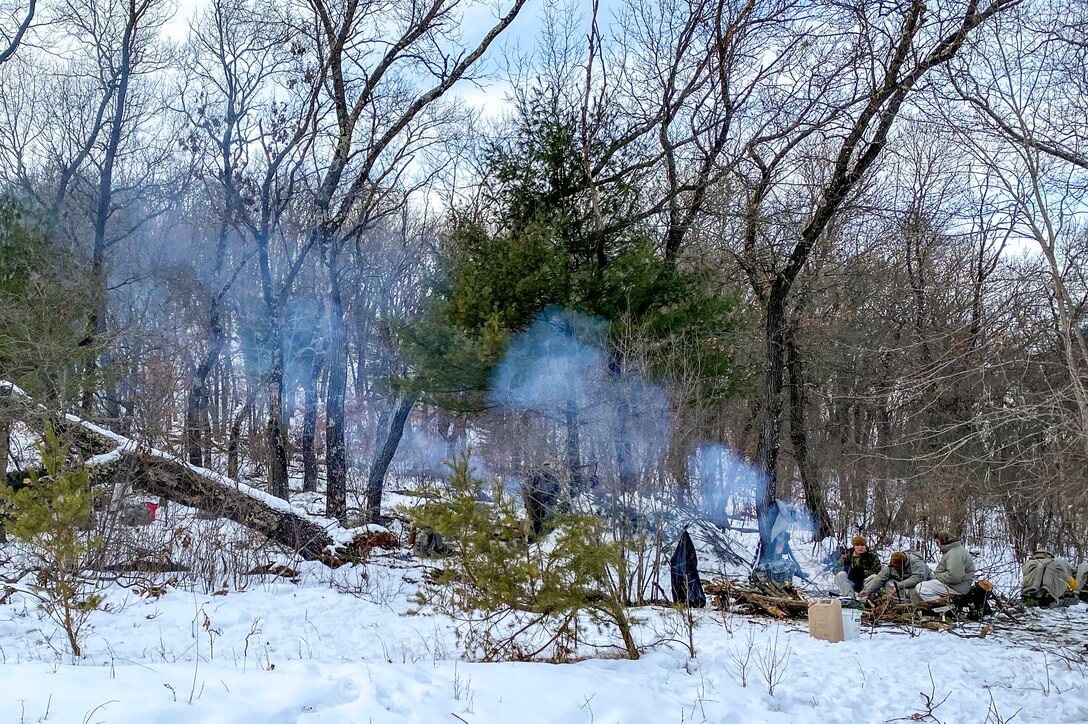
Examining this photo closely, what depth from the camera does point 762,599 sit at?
9602 millimetres

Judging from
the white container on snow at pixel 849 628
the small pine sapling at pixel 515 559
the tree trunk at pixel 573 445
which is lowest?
the white container on snow at pixel 849 628

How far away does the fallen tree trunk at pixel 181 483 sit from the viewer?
33.1 feet

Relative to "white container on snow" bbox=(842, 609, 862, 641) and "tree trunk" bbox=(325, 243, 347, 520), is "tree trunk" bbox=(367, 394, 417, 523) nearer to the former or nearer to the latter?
"tree trunk" bbox=(325, 243, 347, 520)

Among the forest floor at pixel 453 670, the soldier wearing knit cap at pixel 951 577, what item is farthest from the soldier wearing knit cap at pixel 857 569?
the forest floor at pixel 453 670

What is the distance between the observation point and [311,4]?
15844 mm

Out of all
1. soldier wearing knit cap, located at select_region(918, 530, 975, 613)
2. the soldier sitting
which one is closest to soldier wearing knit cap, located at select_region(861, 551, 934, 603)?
soldier wearing knit cap, located at select_region(918, 530, 975, 613)

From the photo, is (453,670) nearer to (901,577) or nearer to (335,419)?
(901,577)

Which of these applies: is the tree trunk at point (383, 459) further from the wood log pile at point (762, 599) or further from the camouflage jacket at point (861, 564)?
the camouflage jacket at point (861, 564)

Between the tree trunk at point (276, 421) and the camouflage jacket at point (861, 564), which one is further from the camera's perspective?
the tree trunk at point (276, 421)

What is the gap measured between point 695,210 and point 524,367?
460 centimetres

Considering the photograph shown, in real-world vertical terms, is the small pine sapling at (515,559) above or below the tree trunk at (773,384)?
below

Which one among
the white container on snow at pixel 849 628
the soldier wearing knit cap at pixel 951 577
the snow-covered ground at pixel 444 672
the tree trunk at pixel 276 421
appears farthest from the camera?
the tree trunk at pixel 276 421

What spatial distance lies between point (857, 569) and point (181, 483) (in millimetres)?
9641

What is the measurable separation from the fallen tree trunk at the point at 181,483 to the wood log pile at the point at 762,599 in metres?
5.17
